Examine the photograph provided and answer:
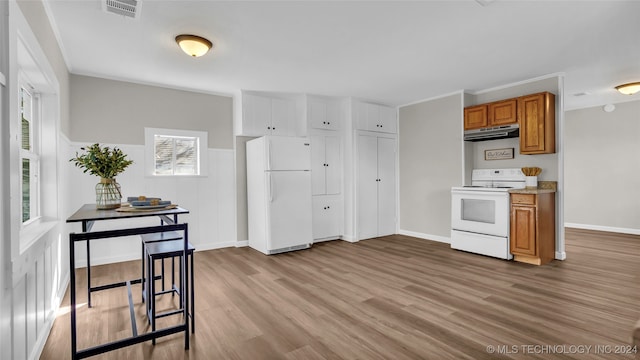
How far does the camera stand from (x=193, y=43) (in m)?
3.00

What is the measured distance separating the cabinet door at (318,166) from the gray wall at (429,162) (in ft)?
5.28

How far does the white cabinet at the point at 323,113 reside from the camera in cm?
540

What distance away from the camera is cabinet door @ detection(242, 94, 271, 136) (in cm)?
495

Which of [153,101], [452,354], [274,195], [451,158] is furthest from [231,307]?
[451,158]

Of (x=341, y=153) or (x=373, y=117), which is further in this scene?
(x=373, y=117)

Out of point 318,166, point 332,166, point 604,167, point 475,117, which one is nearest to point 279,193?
point 318,166

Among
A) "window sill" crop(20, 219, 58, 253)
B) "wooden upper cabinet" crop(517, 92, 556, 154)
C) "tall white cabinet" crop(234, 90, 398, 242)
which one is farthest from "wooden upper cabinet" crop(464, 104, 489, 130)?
"window sill" crop(20, 219, 58, 253)

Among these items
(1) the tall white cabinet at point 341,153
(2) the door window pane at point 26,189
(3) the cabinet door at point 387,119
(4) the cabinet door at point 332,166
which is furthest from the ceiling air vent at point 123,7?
(3) the cabinet door at point 387,119

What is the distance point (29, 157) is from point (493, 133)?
520cm

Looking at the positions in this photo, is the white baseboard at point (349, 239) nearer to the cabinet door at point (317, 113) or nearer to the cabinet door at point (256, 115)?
the cabinet door at point (317, 113)

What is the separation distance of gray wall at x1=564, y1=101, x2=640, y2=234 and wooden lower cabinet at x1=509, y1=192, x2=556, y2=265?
312 cm

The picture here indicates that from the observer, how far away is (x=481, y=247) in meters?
4.46

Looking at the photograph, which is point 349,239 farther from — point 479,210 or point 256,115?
point 256,115

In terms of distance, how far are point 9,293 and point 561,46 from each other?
477cm
